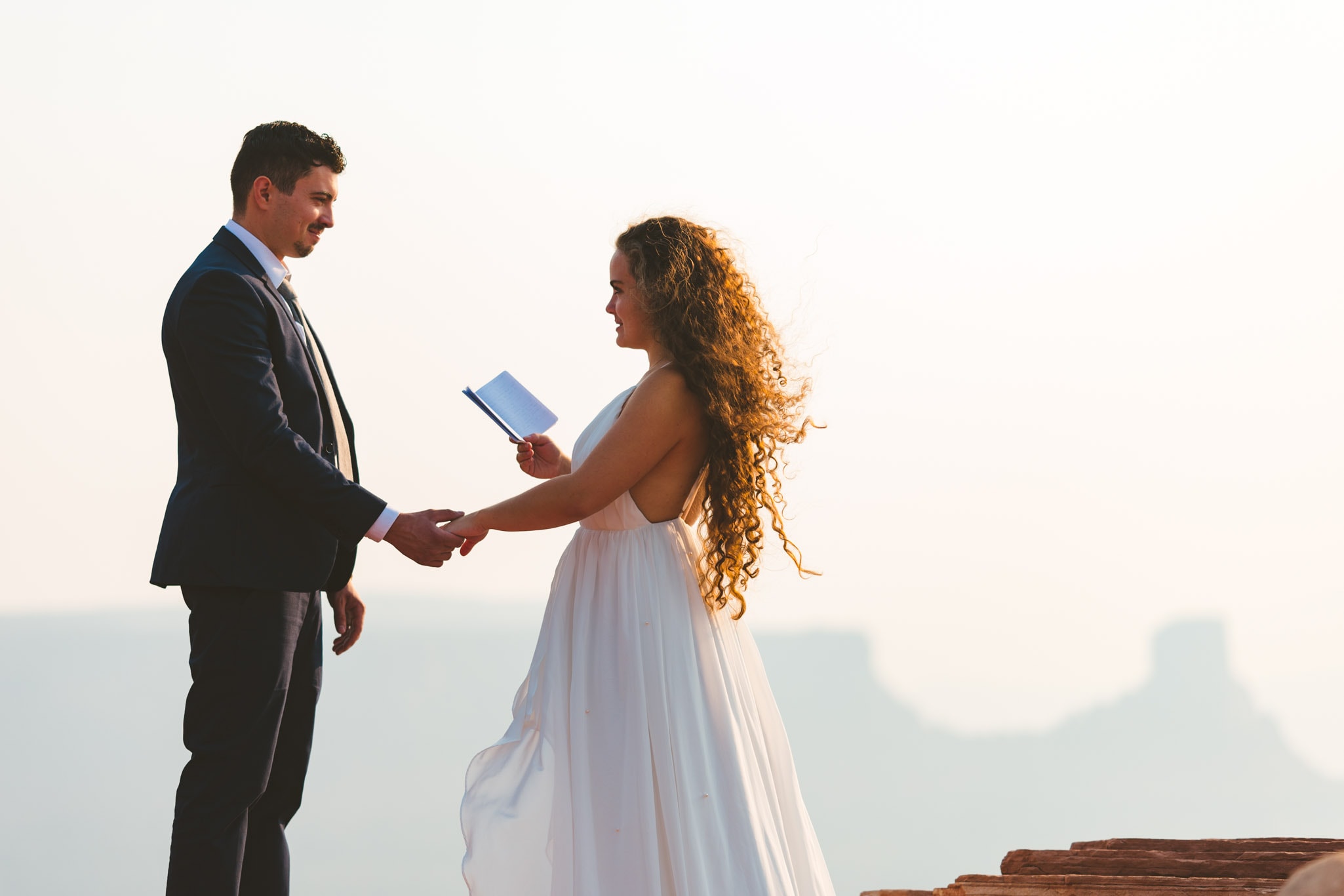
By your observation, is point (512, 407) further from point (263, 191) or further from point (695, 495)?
point (263, 191)

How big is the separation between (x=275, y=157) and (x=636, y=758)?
1.76 metres

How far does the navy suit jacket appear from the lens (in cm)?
279

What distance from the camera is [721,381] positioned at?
288cm

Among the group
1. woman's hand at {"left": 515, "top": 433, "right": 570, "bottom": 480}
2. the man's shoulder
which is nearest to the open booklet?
woman's hand at {"left": 515, "top": 433, "right": 570, "bottom": 480}

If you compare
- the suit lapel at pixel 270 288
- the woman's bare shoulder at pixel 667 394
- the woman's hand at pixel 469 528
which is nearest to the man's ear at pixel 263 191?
the suit lapel at pixel 270 288

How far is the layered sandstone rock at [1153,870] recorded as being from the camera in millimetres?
2867

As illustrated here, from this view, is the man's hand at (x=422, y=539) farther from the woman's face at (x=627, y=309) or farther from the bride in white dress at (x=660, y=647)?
Answer: the woman's face at (x=627, y=309)

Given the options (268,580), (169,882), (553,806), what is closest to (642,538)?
(553,806)

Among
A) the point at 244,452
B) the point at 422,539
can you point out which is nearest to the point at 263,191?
the point at 244,452

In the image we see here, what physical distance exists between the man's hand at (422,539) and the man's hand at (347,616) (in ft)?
1.01

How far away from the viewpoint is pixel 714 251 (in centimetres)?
309

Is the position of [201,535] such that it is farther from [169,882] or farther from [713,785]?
[713,785]

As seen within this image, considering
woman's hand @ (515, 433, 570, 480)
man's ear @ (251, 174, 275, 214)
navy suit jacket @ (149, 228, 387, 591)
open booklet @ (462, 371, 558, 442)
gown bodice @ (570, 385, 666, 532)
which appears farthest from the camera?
woman's hand @ (515, 433, 570, 480)

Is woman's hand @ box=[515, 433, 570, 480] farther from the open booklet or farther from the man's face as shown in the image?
the man's face
